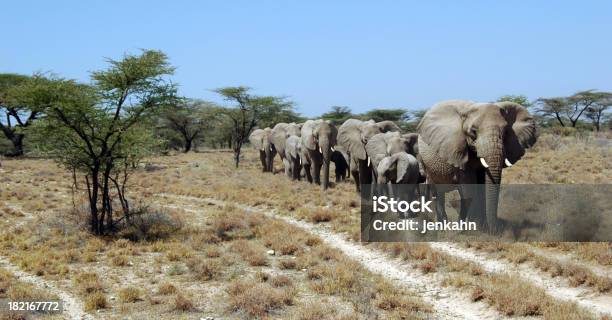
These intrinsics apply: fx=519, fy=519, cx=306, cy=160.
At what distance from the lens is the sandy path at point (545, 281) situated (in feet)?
24.3

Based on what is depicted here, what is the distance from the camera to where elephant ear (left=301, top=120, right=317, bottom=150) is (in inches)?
884

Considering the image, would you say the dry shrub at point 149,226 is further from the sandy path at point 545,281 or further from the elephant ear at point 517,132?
the elephant ear at point 517,132

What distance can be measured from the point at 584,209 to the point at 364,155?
7.47m

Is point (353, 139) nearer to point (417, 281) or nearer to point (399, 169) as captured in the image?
point (399, 169)

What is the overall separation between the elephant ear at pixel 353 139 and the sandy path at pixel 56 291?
11600 millimetres

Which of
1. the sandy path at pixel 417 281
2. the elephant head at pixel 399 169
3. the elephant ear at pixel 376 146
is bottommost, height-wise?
the sandy path at pixel 417 281

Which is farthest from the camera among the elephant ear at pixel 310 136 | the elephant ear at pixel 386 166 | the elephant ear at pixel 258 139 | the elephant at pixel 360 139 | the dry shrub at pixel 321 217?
the elephant ear at pixel 258 139

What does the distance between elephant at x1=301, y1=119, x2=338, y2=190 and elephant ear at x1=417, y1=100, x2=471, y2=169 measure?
8539 mm

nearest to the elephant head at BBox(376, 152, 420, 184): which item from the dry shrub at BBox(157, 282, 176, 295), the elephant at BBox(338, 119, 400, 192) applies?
the elephant at BBox(338, 119, 400, 192)

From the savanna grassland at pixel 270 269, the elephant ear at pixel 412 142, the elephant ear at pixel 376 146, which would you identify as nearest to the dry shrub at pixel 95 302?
the savanna grassland at pixel 270 269

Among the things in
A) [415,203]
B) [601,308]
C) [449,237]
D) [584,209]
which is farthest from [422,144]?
[601,308]

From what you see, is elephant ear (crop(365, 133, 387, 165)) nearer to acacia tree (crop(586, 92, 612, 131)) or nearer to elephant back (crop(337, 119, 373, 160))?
elephant back (crop(337, 119, 373, 160))

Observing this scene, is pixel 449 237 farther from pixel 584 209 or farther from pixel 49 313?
pixel 49 313

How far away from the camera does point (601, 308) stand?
7.20 meters
